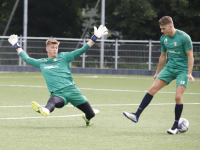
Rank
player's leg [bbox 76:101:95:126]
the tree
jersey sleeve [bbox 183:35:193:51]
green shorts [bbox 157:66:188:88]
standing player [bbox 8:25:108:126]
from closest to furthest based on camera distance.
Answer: jersey sleeve [bbox 183:35:193:51], green shorts [bbox 157:66:188:88], standing player [bbox 8:25:108:126], player's leg [bbox 76:101:95:126], the tree

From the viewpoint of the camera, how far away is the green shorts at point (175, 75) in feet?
26.6

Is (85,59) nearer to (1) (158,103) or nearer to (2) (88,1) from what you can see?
(2) (88,1)

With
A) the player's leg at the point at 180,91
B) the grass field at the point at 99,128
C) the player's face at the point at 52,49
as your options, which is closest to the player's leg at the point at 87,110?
the grass field at the point at 99,128

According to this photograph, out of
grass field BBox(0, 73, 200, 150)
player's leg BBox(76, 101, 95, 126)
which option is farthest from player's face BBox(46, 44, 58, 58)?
grass field BBox(0, 73, 200, 150)

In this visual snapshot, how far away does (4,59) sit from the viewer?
25.3 metres

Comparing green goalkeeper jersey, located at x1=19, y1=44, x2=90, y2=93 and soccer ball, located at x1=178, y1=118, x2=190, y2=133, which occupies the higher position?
green goalkeeper jersey, located at x1=19, y1=44, x2=90, y2=93

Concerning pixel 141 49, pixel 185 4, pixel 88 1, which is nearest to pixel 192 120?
pixel 141 49

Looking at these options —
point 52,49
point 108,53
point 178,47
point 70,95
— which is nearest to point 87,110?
point 70,95

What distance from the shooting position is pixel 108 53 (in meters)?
26.2

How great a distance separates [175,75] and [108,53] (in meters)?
17.9

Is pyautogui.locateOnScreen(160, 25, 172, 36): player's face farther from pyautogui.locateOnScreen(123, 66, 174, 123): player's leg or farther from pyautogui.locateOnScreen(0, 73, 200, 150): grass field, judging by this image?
pyautogui.locateOnScreen(0, 73, 200, 150): grass field

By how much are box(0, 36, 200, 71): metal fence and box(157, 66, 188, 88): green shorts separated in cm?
1719

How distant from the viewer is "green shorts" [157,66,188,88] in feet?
26.6

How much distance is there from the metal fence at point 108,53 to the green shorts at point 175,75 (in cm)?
1719
